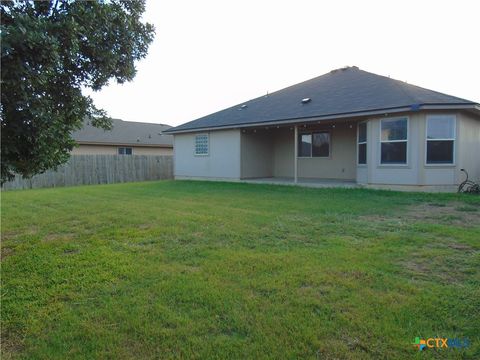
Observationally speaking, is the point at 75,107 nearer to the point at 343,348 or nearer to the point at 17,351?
the point at 17,351

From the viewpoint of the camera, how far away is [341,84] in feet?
49.4

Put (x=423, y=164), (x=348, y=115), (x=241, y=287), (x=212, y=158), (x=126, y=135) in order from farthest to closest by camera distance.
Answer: (x=126, y=135) → (x=212, y=158) → (x=348, y=115) → (x=423, y=164) → (x=241, y=287)

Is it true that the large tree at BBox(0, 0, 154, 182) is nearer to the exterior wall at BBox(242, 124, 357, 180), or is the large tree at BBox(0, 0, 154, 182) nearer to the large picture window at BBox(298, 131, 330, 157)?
the exterior wall at BBox(242, 124, 357, 180)

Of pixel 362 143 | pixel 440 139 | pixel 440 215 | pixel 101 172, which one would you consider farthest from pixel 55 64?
pixel 101 172

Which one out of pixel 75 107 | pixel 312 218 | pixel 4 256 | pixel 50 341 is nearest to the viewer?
pixel 50 341

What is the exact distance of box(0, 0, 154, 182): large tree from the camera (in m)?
3.10

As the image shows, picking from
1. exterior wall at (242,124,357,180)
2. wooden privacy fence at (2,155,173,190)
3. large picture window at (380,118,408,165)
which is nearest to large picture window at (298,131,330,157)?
exterior wall at (242,124,357,180)

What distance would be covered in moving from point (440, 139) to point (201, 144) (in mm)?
→ 10527

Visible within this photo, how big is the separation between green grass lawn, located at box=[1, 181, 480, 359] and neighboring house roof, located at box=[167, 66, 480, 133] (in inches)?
196

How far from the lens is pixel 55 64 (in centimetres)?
346

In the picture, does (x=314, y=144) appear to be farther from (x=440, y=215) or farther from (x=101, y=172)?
(x=101, y=172)

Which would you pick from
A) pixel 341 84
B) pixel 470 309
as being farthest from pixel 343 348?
pixel 341 84

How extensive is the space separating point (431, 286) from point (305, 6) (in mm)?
9768

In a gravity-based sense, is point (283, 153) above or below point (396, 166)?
above
